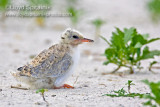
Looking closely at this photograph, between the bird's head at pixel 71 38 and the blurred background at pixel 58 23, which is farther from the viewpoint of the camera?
the blurred background at pixel 58 23

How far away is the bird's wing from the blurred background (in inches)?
99.3

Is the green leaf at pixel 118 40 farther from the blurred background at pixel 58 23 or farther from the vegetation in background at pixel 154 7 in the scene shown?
the vegetation in background at pixel 154 7

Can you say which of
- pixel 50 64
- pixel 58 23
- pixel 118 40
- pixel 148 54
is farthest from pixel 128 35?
pixel 58 23

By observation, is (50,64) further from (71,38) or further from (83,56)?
(83,56)

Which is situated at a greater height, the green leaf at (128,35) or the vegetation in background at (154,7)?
the vegetation in background at (154,7)

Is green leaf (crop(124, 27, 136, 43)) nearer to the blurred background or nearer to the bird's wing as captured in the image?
the bird's wing

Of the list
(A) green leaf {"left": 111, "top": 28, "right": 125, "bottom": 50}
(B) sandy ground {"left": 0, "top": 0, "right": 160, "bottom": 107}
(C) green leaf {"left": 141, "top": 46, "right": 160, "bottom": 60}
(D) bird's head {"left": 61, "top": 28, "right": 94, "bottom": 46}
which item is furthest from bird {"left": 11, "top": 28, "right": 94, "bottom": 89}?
(C) green leaf {"left": 141, "top": 46, "right": 160, "bottom": 60}

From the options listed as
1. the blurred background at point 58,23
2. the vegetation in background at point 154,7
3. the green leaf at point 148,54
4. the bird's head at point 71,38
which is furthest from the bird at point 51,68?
the vegetation in background at point 154,7

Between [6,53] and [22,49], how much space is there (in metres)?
0.72

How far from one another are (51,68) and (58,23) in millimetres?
7343

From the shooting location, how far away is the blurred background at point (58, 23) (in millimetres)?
9131

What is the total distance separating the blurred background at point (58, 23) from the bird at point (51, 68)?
252 centimetres

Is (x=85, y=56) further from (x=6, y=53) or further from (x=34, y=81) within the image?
(x=34, y=81)

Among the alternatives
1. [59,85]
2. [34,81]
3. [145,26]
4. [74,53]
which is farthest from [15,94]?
[145,26]
